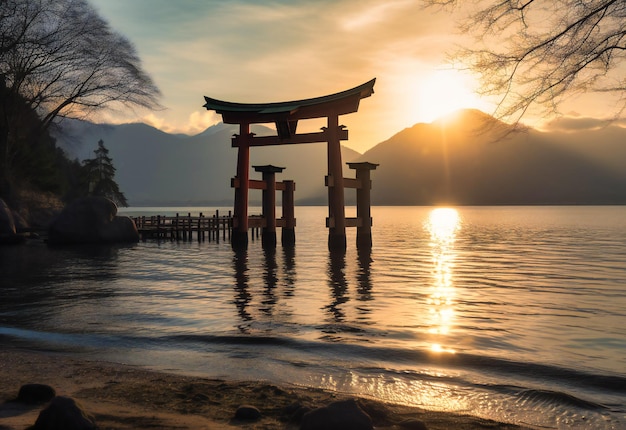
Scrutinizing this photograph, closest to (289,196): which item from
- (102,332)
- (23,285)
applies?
(23,285)

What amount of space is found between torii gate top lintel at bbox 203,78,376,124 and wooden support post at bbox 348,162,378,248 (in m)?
3.34

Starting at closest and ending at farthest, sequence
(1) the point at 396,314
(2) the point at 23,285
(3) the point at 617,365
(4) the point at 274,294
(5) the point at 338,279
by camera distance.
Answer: (3) the point at 617,365, (1) the point at 396,314, (4) the point at 274,294, (2) the point at 23,285, (5) the point at 338,279

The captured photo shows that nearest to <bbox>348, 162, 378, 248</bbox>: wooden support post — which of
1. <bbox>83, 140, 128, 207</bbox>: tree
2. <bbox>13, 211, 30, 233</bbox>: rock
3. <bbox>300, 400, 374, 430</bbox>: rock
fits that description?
<bbox>13, 211, 30, 233</bbox>: rock

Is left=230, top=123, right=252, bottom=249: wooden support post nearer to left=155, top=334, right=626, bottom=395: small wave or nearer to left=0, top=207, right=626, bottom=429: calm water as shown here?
left=0, top=207, right=626, bottom=429: calm water

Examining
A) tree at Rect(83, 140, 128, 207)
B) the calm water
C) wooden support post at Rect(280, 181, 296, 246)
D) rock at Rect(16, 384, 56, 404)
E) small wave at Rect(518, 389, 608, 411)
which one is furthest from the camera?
tree at Rect(83, 140, 128, 207)

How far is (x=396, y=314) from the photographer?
37.2 feet

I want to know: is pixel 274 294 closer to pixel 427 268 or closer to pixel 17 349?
pixel 17 349

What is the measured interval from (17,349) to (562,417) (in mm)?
6902

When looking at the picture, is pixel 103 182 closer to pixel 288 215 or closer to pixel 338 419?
pixel 288 215

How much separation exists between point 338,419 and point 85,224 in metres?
30.5

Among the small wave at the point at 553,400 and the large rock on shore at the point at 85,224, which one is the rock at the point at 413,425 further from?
the large rock on shore at the point at 85,224

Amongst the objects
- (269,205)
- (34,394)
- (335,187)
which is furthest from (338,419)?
(269,205)

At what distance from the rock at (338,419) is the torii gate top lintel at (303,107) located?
20.9 meters

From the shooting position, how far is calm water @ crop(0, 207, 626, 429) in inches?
249
